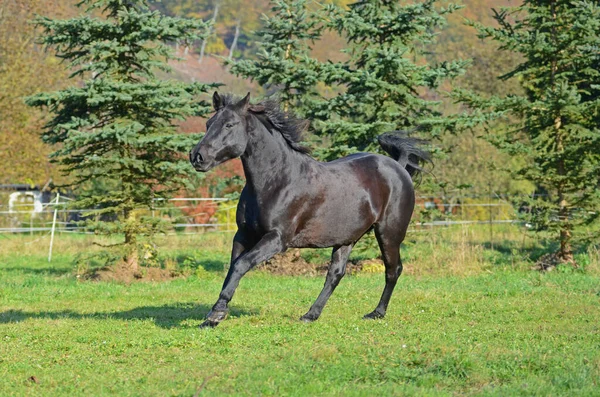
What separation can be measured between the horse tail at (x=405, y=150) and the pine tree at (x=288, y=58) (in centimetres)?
606

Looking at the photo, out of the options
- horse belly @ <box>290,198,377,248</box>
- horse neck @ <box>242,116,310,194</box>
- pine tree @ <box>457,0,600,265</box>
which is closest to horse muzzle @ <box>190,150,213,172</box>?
horse neck @ <box>242,116,310,194</box>

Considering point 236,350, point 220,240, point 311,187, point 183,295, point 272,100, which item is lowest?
point 220,240

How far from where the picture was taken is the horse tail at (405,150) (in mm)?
12156

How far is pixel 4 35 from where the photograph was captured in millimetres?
42875

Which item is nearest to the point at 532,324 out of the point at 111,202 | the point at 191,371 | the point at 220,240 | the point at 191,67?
the point at 191,371

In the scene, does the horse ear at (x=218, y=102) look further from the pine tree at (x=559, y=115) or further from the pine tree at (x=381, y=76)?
the pine tree at (x=559, y=115)

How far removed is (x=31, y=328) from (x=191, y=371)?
3.52m

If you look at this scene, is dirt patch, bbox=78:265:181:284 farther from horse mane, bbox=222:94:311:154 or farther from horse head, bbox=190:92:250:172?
horse head, bbox=190:92:250:172

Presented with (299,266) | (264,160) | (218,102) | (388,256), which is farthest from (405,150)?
(299,266)

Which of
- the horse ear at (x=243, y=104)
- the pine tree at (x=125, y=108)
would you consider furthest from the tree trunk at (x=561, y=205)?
the horse ear at (x=243, y=104)

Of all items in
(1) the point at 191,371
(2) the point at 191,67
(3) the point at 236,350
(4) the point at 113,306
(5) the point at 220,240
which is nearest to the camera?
(1) the point at 191,371

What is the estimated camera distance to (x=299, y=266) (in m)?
18.2

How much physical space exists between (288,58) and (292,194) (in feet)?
35.3

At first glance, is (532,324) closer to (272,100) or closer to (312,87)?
(272,100)
